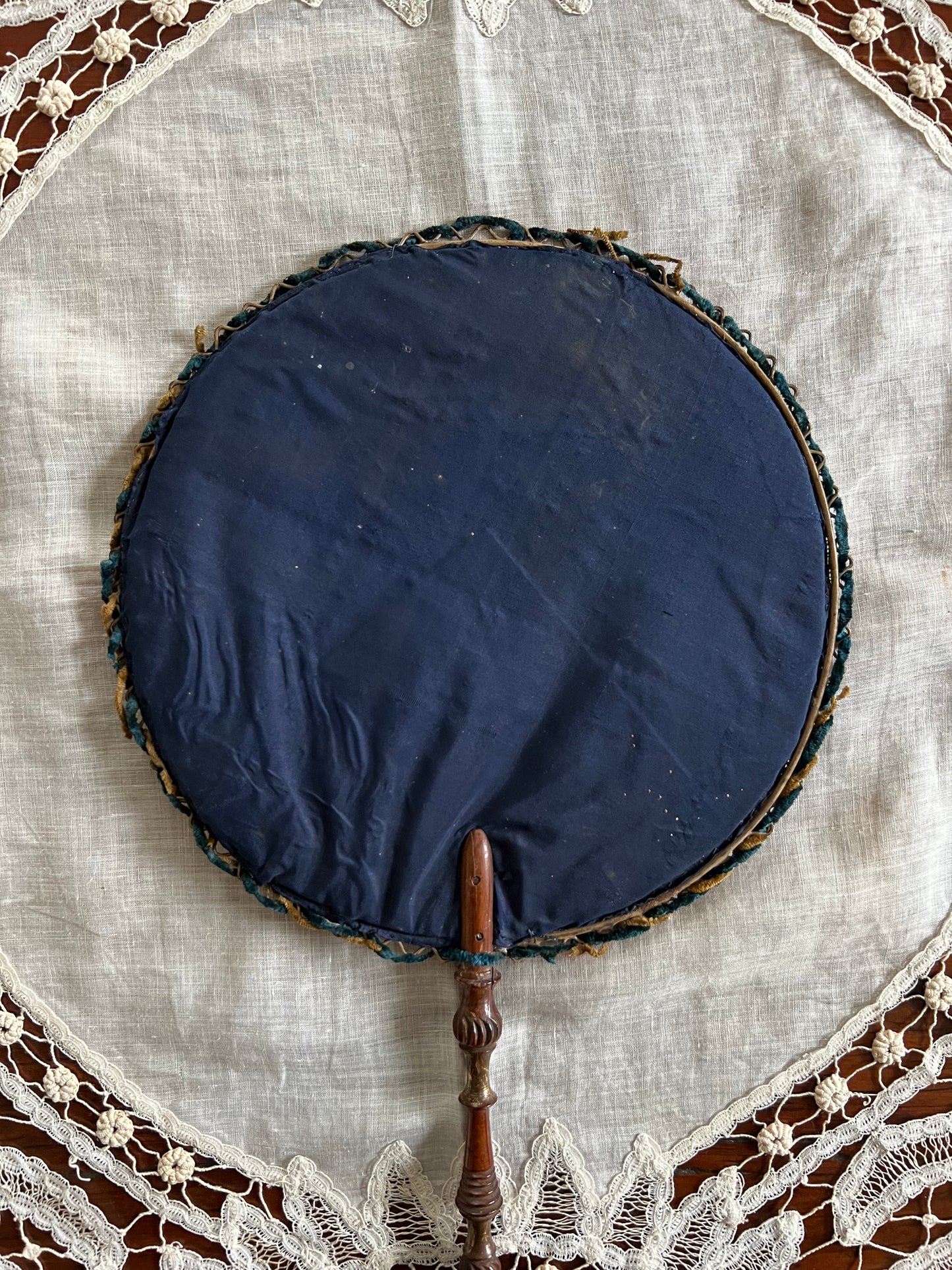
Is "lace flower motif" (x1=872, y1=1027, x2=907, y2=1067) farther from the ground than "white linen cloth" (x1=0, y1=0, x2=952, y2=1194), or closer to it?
closer to it

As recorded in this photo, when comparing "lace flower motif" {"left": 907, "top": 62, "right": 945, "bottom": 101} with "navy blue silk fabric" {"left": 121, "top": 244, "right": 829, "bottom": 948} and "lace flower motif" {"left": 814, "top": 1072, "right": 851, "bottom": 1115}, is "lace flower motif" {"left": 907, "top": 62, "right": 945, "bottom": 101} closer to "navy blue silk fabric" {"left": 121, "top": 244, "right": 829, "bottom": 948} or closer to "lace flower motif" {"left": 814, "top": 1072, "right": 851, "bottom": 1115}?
"navy blue silk fabric" {"left": 121, "top": 244, "right": 829, "bottom": 948}

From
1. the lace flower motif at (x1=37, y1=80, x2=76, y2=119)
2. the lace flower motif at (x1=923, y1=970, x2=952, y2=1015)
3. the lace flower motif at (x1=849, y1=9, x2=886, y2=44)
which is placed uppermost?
the lace flower motif at (x1=849, y1=9, x2=886, y2=44)

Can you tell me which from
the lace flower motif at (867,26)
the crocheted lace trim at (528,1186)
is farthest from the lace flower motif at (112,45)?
the crocheted lace trim at (528,1186)

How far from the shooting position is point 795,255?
30.3 inches

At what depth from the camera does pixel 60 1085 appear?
0.74m

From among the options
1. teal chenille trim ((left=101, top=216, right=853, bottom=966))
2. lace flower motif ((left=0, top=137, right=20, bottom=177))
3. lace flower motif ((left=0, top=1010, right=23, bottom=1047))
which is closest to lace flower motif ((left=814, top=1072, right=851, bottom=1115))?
teal chenille trim ((left=101, top=216, right=853, bottom=966))

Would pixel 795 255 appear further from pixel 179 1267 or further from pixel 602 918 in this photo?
pixel 179 1267

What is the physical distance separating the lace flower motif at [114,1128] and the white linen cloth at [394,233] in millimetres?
34

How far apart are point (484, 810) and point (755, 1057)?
30 centimetres

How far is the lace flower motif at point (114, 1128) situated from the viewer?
0.74 m

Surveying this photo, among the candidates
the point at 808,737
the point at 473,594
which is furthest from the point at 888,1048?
the point at 473,594

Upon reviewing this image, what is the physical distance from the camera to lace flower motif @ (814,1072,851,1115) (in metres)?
0.75

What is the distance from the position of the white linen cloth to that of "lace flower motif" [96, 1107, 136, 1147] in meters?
0.03

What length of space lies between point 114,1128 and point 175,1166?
56 millimetres
